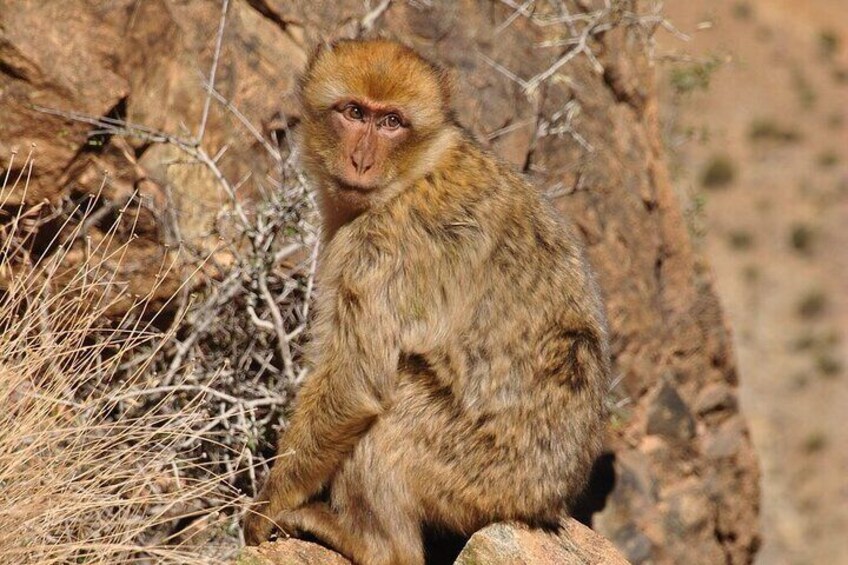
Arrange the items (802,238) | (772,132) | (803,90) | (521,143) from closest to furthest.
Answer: (521,143)
(802,238)
(772,132)
(803,90)

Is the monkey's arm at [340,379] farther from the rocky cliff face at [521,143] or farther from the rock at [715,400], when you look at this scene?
the rock at [715,400]

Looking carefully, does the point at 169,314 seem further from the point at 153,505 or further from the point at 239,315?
the point at 153,505

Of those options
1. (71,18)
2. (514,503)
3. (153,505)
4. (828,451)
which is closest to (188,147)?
(71,18)

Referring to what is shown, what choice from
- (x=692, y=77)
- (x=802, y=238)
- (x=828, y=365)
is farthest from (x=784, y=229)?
(x=692, y=77)

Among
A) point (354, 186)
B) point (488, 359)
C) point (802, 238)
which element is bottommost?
point (802, 238)

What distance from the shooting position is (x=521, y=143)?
661 centimetres

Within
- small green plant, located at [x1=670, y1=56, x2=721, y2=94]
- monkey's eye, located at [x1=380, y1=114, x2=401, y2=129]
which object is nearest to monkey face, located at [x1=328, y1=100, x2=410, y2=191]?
monkey's eye, located at [x1=380, y1=114, x2=401, y2=129]

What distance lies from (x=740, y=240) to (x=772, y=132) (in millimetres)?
4899

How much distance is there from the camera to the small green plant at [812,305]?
22.8 meters

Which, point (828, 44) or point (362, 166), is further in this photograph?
point (828, 44)

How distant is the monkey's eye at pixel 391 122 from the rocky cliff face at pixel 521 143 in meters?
0.99

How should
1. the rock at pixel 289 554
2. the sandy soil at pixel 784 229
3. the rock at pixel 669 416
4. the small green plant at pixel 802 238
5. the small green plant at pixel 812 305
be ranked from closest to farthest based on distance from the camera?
the rock at pixel 289 554
the rock at pixel 669 416
the sandy soil at pixel 784 229
the small green plant at pixel 812 305
the small green plant at pixel 802 238

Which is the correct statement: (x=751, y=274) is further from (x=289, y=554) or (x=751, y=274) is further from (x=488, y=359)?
(x=289, y=554)

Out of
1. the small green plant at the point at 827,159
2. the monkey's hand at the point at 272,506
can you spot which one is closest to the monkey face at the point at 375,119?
the monkey's hand at the point at 272,506
